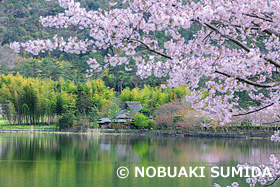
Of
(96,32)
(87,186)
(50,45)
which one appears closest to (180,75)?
(96,32)

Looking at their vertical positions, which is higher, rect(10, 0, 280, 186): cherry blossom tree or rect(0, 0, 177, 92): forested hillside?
rect(0, 0, 177, 92): forested hillside

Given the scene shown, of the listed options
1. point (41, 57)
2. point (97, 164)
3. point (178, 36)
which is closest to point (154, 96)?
point (97, 164)

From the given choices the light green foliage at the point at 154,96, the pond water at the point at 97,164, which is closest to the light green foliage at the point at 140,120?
the light green foliage at the point at 154,96

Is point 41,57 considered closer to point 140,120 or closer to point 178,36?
point 140,120

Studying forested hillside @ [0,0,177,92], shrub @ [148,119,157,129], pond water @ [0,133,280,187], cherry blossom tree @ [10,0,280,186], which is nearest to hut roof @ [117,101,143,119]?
shrub @ [148,119,157,129]

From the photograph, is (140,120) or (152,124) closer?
(140,120)

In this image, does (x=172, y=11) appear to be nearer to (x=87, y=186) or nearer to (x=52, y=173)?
(x=87, y=186)

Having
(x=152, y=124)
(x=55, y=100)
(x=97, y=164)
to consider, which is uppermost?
(x=55, y=100)

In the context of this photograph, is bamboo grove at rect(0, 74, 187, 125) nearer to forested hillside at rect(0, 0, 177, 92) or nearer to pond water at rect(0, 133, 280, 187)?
forested hillside at rect(0, 0, 177, 92)

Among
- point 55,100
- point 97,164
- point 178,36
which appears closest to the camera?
point 178,36

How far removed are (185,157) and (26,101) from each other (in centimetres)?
2493

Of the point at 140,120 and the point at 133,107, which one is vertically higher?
the point at 133,107

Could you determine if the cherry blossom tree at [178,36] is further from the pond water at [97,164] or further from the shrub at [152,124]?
the shrub at [152,124]

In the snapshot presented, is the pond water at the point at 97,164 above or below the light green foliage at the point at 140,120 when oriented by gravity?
below
